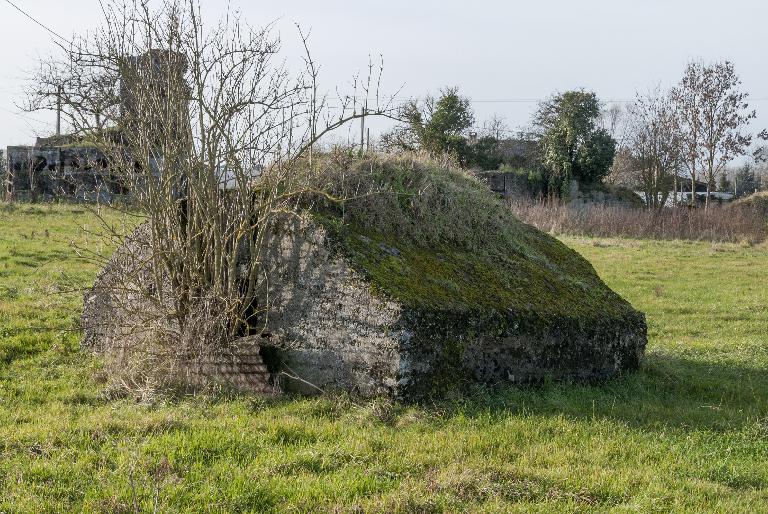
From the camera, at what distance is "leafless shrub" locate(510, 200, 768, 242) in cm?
3369

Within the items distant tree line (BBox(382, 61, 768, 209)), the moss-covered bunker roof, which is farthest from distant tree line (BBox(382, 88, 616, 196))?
the moss-covered bunker roof

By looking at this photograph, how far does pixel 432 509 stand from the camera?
194 inches

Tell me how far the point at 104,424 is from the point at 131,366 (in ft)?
5.36

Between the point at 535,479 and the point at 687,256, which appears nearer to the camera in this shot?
the point at 535,479

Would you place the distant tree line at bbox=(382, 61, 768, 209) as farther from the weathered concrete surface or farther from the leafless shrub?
the weathered concrete surface

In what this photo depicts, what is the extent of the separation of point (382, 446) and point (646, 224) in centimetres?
3137

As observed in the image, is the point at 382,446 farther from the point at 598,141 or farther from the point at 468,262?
the point at 598,141

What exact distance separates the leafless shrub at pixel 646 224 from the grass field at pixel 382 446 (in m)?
24.0

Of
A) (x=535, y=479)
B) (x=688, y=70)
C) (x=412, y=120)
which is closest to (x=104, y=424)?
(x=535, y=479)

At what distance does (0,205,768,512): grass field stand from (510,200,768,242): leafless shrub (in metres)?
24.0

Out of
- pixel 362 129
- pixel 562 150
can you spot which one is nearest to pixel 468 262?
pixel 362 129

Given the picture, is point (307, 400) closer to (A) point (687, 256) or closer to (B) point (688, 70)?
(A) point (687, 256)

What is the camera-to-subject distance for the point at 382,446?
6145 millimetres

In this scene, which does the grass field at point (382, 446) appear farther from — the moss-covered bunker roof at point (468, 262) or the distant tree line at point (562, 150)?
the distant tree line at point (562, 150)
